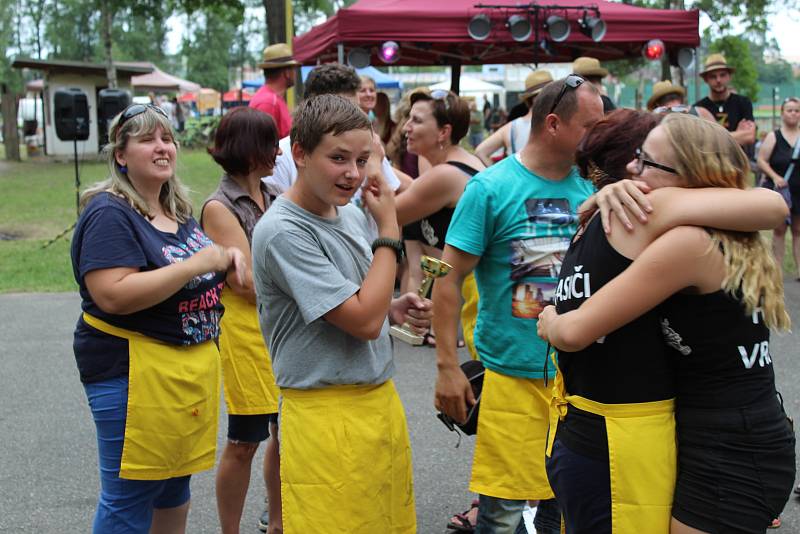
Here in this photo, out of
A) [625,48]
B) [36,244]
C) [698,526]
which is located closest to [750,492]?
[698,526]

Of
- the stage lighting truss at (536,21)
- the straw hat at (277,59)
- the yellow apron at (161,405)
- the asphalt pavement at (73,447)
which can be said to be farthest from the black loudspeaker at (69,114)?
Answer: the yellow apron at (161,405)

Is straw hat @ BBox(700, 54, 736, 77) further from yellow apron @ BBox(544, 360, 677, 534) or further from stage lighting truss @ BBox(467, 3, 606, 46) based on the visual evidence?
yellow apron @ BBox(544, 360, 677, 534)

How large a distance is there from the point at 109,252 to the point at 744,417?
183cm

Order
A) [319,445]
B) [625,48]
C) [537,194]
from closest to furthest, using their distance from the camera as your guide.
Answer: [319,445]
[537,194]
[625,48]

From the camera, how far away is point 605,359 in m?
2.28

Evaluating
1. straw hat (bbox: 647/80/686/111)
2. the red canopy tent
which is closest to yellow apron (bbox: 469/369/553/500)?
straw hat (bbox: 647/80/686/111)

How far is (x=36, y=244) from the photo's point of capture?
12.7m

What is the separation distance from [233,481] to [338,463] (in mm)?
1232

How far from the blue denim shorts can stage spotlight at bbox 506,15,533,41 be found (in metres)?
9.11

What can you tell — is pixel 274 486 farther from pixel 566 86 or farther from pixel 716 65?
pixel 716 65

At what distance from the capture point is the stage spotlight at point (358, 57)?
10625 millimetres

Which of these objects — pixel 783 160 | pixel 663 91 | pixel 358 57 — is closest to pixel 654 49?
pixel 783 160

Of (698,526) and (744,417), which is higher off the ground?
(744,417)

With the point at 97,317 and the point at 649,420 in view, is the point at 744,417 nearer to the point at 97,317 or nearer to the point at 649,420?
the point at 649,420
